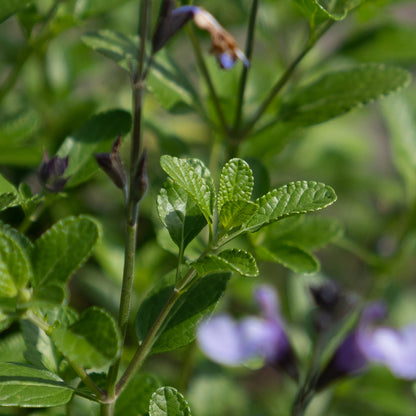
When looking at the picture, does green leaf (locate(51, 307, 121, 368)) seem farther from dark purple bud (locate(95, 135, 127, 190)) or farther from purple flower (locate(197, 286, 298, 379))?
purple flower (locate(197, 286, 298, 379))

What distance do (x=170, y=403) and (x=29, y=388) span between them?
111 millimetres

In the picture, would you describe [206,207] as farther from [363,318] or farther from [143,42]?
[363,318]

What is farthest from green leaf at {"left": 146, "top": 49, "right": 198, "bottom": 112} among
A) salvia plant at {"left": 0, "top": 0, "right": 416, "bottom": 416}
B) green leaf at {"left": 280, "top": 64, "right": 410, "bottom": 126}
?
green leaf at {"left": 280, "top": 64, "right": 410, "bottom": 126}

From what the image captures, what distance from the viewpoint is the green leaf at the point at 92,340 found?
1.30 feet

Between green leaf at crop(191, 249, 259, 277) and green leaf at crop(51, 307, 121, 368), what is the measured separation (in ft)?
0.26

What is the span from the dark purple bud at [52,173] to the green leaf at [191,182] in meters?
0.16

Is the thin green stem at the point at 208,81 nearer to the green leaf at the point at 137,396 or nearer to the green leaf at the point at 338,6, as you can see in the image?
the green leaf at the point at 338,6

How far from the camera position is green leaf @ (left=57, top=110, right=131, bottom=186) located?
606mm

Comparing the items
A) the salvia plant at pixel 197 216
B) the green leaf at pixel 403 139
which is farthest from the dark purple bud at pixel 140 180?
the green leaf at pixel 403 139

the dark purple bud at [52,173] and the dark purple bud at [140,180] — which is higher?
the dark purple bud at [140,180]

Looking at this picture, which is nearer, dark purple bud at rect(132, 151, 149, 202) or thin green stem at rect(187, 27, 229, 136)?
dark purple bud at rect(132, 151, 149, 202)

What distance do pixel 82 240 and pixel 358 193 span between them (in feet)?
3.67

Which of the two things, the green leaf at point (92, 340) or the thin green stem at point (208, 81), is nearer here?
the green leaf at point (92, 340)

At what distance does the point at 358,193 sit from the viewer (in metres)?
1.45
